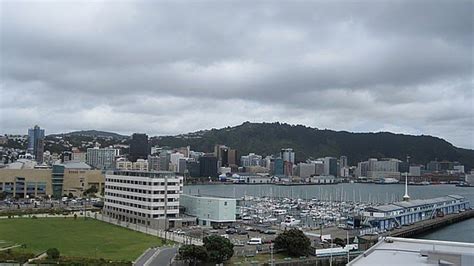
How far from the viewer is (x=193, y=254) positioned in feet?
36.4

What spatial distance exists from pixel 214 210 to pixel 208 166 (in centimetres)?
4920

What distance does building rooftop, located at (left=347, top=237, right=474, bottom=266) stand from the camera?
5.36m

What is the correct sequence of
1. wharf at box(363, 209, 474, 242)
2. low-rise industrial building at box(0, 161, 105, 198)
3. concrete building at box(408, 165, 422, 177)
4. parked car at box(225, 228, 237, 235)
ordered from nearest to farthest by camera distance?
parked car at box(225, 228, 237, 235) → wharf at box(363, 209, 474, 242) → low-rise industrial building at box(0, 161, 105, 198) → concrete building at box(408, 165, 422, 177)

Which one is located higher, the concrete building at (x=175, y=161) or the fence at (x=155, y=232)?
the concrete building at (x=175, y=161)

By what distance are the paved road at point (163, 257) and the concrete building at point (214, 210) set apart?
5.37 metres

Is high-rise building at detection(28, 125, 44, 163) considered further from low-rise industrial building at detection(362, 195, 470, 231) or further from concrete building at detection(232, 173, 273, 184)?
low-rise industrial building at detection(362, 195, 470, 231)

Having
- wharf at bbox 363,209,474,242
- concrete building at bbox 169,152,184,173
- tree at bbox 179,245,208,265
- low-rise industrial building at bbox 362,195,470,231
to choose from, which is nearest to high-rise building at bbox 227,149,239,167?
concrete building at bbox 169,152,184,173

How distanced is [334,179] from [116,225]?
194ft

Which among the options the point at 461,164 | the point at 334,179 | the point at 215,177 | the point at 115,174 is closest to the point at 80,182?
the point at 115,174

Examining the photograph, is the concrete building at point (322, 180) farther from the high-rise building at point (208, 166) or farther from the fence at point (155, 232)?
the fence at point (155, 232)

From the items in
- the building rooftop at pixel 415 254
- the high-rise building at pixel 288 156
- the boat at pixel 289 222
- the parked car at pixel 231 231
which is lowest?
the boat at pixel 289 222

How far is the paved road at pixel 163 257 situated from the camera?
11.2m

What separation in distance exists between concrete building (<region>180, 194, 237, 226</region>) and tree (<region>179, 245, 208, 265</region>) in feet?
→ 23.0

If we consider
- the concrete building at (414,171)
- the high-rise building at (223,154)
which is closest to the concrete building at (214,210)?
the high-rise building at (223,154)
